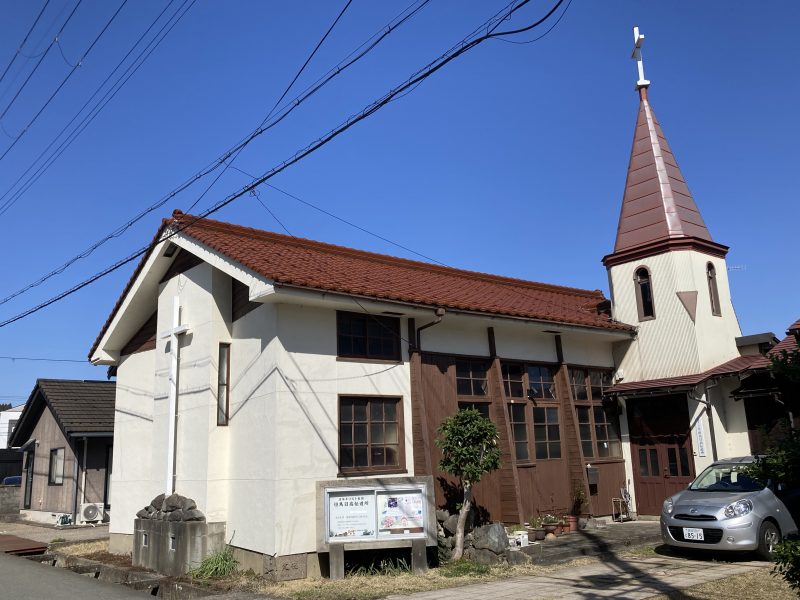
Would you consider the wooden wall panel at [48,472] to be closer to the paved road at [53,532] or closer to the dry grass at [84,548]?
the paved road at [53,532]

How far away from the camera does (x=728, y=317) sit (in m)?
16.1

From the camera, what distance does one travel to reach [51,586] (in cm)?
1021

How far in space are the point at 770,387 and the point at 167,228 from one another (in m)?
12.8

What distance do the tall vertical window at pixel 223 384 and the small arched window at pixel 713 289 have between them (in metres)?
11.1

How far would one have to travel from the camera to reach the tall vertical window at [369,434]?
1141cm

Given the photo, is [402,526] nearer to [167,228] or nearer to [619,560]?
[619,560]

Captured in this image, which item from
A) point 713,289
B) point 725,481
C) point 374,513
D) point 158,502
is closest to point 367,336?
point 374,513

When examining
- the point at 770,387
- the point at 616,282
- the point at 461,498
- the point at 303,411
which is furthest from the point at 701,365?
the point at 303,411

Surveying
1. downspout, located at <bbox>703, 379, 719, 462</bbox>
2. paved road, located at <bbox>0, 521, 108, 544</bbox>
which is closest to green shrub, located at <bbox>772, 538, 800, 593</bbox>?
downspout, located at <bbox>703, 379, 719, 462</bbox>

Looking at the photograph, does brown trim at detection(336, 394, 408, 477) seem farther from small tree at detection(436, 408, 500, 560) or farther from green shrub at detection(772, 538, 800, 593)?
green shrub at detection(772, 538, 800, 593)

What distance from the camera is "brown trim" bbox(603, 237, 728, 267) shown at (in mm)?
15766

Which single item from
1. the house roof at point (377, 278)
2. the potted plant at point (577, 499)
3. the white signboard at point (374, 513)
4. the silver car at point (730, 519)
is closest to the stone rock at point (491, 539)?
the white signboard at point (374, 513)

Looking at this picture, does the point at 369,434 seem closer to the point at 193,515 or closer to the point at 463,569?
the point at 463,569

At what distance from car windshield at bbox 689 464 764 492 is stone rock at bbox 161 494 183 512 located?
913 centimetres
